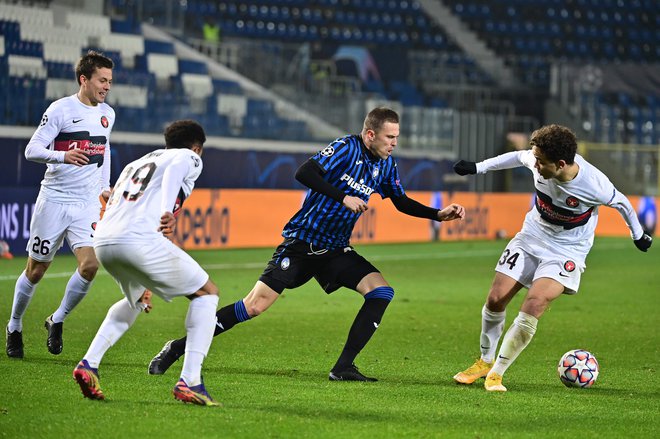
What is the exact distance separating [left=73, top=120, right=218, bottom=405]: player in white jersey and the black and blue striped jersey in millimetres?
1485

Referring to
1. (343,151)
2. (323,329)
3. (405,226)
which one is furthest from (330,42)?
(343,151)

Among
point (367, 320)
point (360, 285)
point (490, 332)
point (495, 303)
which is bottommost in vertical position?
point (490, 332)

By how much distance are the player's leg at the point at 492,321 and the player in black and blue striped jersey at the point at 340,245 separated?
568mm

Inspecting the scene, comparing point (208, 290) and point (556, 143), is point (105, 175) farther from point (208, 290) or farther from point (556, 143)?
point (556, 143)

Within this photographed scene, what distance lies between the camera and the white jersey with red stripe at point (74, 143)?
26.8 feet

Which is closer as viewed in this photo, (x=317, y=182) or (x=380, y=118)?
(x=317, y=182)

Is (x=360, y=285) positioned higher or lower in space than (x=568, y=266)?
lower

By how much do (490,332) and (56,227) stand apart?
324 cm

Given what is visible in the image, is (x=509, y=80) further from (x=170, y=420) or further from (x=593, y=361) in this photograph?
(x=170, y=420)

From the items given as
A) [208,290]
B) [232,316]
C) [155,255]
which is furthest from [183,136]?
[232,316]

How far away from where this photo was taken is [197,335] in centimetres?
614

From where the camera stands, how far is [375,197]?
74.2 feet

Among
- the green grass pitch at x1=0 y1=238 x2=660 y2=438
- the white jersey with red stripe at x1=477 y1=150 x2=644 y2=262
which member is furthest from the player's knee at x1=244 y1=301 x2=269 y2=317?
the white jersey with red stripe at x1=477 y1=150 x2=644 y2=262

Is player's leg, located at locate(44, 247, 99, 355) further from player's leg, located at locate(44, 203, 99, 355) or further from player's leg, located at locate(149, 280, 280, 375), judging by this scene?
player's leg, located at locate(149, 280, 280, 375)
